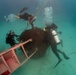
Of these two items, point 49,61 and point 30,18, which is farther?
point 49,61

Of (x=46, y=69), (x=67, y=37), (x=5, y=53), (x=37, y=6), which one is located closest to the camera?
(x=5, y=53)

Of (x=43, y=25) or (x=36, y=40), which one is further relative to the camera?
(x=43, y=25)

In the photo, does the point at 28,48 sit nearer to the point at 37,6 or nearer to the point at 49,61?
the point at 49,61

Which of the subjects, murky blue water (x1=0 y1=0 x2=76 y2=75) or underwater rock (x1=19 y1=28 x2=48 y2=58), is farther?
murky blue water (x1=0 y1=0 x2=76 y2=75)

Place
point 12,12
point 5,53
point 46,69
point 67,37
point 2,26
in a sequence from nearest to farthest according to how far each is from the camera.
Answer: point 5,53
point 46,69
point 67,37
point 2,26
point 12,12

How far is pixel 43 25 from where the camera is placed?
985 cm

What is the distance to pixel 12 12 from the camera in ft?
36.5

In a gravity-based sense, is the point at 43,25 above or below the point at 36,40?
below

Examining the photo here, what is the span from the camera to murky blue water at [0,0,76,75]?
6156 mm

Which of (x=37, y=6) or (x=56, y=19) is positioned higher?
(x=37, y=6)

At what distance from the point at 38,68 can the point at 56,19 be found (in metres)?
5.06

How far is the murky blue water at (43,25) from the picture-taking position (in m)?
6.16

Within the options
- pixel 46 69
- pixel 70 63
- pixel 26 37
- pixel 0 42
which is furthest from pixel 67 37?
pixel 0 42

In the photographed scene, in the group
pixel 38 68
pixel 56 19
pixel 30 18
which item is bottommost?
pixel 38 68
